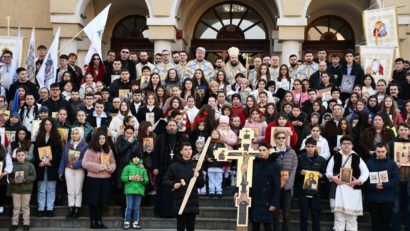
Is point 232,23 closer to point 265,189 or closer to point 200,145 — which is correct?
point 200,145

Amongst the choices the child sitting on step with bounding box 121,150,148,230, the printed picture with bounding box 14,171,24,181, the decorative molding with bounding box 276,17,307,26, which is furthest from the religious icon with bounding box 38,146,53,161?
the decorative molding with bounding box 276,17,307,26

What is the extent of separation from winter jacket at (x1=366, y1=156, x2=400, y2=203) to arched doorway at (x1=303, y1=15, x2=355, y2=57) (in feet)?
34.5

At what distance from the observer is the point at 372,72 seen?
14188 mm

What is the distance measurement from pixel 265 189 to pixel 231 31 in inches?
457

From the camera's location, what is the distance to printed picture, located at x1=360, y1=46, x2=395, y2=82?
1415 cm

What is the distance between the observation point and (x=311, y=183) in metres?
9.88

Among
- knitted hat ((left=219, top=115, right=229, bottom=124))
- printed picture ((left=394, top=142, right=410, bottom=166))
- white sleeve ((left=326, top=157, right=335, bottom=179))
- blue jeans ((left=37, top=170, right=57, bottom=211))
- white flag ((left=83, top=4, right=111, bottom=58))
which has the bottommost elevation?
blue jeans ((left=37, top=170, right=57, bottom=211))

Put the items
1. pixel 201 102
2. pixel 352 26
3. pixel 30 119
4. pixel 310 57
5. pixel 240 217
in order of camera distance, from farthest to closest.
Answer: pixel 352 26, pixel 310 57, pixel 201 102, pixel 30 119, pixel 240 217

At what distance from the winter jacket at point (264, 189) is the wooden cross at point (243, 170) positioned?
1.35 ft

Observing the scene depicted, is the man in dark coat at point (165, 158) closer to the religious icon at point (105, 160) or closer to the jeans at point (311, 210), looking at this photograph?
the religious icon at point (105, 160)

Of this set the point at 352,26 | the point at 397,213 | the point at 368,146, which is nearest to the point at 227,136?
the point at 368,146

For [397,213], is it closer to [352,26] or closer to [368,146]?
[368,146]

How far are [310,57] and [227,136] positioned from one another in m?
3.88

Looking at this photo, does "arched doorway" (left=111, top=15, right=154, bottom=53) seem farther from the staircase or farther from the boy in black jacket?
the boy in black jacket
